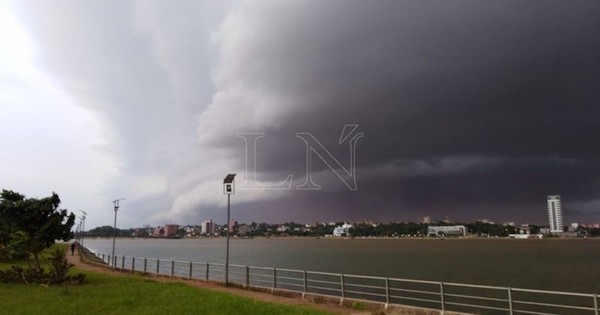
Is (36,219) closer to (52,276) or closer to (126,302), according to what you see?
(52,276)

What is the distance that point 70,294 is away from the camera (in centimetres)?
1656

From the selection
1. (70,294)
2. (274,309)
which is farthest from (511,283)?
(70,294)

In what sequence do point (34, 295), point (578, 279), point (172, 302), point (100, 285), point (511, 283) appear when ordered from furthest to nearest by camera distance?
point (578, 279)
point (511, 283)
point (100, 285)
point (34, 295)
point (172, 302)

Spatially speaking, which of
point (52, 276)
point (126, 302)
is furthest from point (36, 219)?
point (126, 302)

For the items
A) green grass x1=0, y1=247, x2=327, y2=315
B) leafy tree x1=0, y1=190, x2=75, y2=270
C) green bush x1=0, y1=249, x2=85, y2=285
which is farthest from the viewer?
leafy tree x1=0, y1=190, x2=75, y2=270

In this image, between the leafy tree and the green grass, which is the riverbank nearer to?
the green grass

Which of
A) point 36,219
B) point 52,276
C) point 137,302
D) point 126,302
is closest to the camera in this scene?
point 126,302

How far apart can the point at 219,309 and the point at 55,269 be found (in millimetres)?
11241

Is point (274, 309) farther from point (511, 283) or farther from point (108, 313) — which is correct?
point (511, 283)

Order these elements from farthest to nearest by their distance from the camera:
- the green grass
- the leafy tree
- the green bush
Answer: the leafy tree → the green bush → the green grass

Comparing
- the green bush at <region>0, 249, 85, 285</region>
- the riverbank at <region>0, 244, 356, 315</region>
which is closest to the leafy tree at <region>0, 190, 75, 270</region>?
the green bush at <region>0, 249, 85, 285</region>

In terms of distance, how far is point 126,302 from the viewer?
1484 centimetres

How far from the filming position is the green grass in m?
13.4

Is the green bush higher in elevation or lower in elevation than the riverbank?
higher
